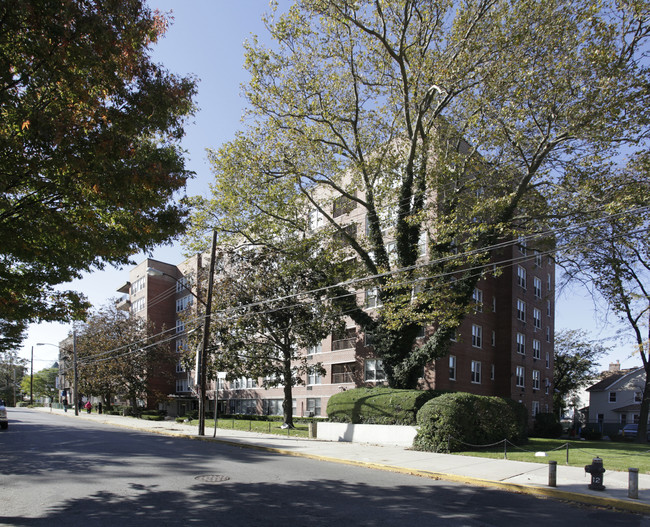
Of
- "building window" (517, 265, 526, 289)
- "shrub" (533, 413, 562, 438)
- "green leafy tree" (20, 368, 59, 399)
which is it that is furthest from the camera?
"green leafy tree" (20, 368, 59, 399)

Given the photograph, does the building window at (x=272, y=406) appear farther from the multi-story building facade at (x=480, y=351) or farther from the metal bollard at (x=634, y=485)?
the metal bollard at (x=634, y=485)

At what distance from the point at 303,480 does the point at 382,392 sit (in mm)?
9858

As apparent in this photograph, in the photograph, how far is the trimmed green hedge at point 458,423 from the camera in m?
17.0

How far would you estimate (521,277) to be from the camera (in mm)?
41062

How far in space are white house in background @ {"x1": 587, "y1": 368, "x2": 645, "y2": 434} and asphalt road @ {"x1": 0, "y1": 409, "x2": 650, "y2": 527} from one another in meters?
54.4

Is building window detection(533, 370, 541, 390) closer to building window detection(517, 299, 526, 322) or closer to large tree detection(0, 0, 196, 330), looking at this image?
building window detection(517, 299, 526, 322)

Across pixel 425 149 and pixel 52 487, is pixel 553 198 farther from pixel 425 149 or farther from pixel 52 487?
pixel 52 487

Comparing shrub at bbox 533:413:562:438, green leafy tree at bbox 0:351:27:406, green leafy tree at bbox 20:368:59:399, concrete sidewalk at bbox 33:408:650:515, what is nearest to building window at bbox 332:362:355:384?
concrete sidewalk at bbox 33:408:650:515

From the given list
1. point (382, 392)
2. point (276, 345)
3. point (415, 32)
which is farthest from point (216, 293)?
point (415, 32)

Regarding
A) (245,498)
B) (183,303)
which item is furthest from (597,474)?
(183,303)

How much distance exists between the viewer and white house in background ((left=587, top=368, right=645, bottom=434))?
5662cm

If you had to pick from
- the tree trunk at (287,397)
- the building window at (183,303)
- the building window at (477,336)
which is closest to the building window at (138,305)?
the building window at (183,303)

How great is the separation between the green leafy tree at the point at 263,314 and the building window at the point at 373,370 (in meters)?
5.46

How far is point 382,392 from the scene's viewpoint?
20.7m
